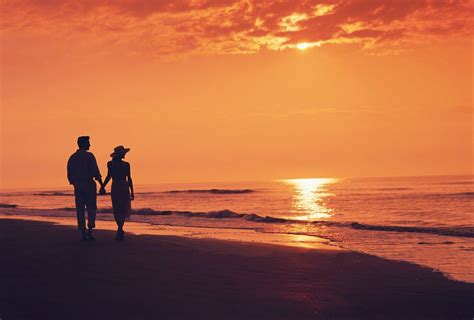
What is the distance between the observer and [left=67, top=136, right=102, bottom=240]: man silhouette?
1262 cm

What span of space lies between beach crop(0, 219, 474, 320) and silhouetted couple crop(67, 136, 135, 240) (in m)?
1.15

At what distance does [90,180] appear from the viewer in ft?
41.8

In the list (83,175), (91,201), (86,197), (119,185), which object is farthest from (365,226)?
(83,175)

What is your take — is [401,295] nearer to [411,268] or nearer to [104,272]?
[411,268]

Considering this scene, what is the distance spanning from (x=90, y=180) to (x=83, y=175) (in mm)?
215

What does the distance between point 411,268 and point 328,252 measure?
239 cm

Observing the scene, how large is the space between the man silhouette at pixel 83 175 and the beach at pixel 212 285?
1192 mm

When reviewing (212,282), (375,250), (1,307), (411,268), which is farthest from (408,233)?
(1,307)

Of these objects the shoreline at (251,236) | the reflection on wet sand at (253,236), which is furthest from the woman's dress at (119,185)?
the reflection on wet sand at (253,236)

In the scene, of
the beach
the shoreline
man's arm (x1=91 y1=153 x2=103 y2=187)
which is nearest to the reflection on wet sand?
the shoreline

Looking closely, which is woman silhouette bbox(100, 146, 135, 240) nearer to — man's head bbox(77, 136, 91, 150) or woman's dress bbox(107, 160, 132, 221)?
woman's dress bbox(107, 160, 132, 221)

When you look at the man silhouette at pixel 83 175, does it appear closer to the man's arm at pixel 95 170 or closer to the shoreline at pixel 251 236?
the man's arm at pixel 95 170

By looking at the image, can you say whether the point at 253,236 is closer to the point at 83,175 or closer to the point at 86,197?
the point at 86,197

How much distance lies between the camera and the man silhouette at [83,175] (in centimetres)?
1262
